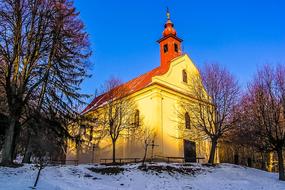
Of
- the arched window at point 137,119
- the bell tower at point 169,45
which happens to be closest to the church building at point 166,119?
the arched window at point 137,119

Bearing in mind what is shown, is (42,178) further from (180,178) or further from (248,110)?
(248,110)

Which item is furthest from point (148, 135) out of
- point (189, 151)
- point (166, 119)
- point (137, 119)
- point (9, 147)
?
point (9, 147)

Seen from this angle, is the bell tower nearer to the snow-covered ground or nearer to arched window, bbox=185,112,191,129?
arched window, bbox=185,112,191,129

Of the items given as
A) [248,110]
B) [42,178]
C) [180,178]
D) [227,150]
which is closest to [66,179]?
[42,178]

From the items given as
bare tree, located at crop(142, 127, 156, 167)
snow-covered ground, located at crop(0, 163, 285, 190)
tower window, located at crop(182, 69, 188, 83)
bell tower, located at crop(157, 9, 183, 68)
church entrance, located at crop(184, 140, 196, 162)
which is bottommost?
snow-covered ground, located at crop(0, 163, 285, 190)

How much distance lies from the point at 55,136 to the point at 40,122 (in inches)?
50.1

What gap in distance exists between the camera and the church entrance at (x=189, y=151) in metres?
26.5

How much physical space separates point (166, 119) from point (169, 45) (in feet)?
35.1

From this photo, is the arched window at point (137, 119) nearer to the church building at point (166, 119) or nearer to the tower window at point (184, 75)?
the church building at point (166, 119)

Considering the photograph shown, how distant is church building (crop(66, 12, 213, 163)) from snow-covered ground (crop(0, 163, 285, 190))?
19.0 ft

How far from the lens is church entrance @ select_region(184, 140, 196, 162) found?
26.5m

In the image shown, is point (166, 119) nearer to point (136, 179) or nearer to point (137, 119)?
point (137, 119)

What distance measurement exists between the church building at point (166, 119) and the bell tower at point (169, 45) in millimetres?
1020

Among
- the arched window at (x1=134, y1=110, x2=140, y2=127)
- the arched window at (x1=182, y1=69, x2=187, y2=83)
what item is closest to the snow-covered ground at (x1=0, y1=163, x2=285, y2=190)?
the arched window at (x1=134, y1=110, x2=140, y2=127)
